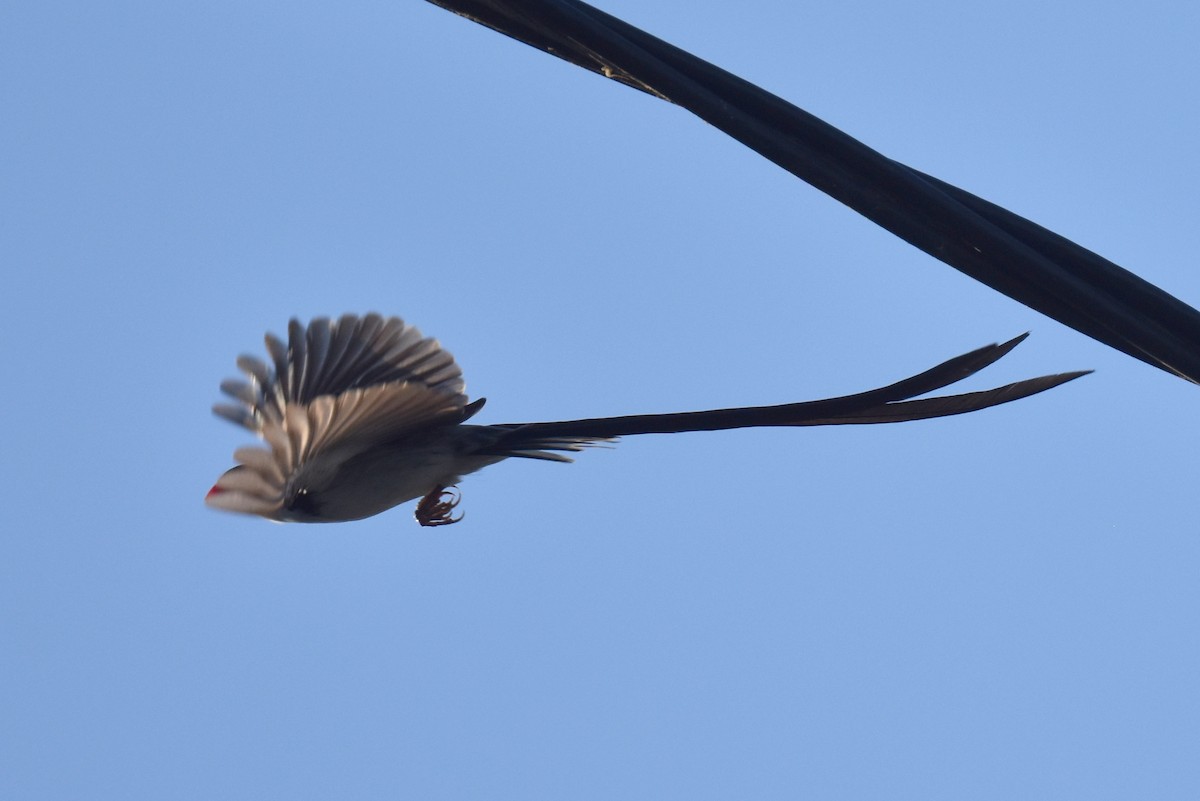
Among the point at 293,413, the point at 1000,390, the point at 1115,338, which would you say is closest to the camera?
the point at 1115,338

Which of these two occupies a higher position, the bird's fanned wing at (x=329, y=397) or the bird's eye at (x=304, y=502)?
the bird's fanned wing at (x=329, y=397)

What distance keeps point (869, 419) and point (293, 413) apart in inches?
72.0

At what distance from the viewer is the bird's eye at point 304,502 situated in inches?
148

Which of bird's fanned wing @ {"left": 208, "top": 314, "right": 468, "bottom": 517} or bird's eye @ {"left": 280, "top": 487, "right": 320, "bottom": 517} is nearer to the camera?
bird's fanned wing @ {"left": 208, "top": 314, "right": 468, "bottom": 517}

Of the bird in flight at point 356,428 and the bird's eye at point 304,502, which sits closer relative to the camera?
the bird in flight at point 356,428

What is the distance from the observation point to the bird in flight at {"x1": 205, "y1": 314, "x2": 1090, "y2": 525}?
361cm

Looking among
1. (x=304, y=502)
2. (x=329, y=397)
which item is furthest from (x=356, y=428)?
(x=304, y=502)

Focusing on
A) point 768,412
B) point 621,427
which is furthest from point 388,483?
point 768,412

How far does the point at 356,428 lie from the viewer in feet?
12.2

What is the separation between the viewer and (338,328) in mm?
3727

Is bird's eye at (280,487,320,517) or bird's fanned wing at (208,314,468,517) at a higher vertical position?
bird's fanned wing at (208,314,468,517)

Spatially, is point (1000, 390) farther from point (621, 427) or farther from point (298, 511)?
point (298, 511)

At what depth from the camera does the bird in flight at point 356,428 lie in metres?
3.61

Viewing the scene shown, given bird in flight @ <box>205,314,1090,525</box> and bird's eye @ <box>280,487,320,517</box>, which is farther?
bird's eye @ <box>280,487,320,517</box>
